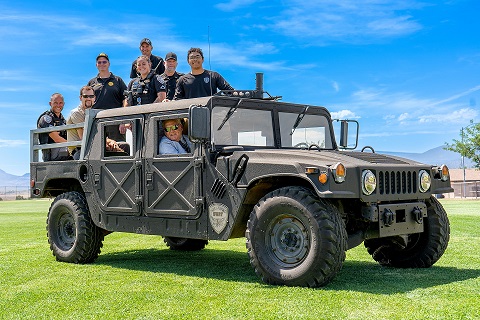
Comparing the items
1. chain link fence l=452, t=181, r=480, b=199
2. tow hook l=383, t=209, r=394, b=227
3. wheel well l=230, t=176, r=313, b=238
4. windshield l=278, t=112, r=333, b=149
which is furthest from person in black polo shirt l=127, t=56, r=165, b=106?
chain link fence l=452, t=181, r=480, b=199

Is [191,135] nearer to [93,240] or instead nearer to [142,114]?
[142,114]

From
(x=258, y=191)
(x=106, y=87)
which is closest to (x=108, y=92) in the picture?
(x=106, y=87)

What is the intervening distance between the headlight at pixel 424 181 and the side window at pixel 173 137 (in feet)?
9.49

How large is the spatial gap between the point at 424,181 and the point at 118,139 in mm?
4356

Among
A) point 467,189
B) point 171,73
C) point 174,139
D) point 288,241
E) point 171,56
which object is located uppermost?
point 171,56

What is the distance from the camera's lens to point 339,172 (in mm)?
6641

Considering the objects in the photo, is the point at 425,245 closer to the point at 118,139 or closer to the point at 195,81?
the point at 195,81

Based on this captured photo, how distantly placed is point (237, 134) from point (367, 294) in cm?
262

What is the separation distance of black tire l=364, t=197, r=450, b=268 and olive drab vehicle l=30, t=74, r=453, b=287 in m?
0.01

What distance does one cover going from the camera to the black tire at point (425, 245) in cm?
813

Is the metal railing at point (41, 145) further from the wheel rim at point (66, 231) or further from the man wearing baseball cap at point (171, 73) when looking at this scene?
the man wearing baseball cap at point (171, 73)

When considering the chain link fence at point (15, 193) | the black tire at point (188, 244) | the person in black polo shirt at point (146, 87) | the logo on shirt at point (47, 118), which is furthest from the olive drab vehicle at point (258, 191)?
the chain link fence at point (15, 193)

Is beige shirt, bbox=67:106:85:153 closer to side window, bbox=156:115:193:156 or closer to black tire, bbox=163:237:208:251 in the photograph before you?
side window, bbox=156:115:193:156

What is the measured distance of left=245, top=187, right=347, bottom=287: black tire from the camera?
21.8 feet
